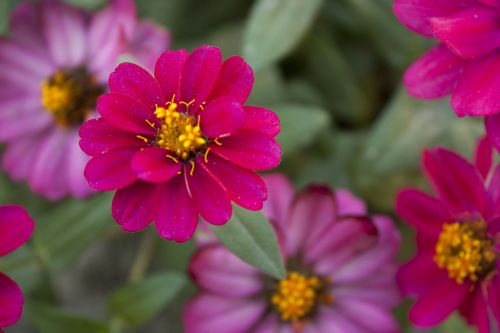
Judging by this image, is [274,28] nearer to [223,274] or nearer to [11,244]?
[223,274]

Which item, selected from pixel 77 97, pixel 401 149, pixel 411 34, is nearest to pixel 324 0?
pixel 411 34

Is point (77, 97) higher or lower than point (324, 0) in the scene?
lower

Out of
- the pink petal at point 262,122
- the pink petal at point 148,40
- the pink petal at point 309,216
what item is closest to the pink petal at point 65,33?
the pink petal at point 148,40

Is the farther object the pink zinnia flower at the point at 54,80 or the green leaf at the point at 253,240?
the pink zinnia flower at the point at 54,80

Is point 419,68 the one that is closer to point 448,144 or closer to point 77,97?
point 448,144

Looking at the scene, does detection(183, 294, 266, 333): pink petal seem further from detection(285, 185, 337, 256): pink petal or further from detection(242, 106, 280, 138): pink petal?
detection(242, 106, 280, 138): pink petal

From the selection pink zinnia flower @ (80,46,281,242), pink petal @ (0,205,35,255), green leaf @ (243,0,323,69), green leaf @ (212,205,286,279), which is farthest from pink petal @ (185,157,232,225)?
green leaf @ (243,0,323,69)

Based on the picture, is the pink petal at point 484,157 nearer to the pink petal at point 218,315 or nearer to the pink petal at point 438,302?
the pink petal at point 438,302
